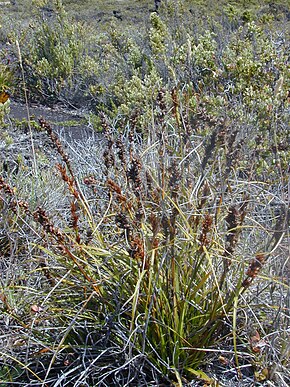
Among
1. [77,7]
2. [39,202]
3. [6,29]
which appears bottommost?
[77,7]

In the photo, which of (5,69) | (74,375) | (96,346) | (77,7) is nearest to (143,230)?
(96,346)

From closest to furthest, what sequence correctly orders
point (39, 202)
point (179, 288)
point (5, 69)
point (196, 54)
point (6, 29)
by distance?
1. point (179, 288)
2. point (39, 202)
3. point (196, 54)
4. point (5, 69)
5. point (6, 29)

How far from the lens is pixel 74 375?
7.87 feet

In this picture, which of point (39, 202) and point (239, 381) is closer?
point (239, 381)

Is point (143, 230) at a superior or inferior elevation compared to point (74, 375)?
superior

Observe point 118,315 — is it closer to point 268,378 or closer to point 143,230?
point 143,230

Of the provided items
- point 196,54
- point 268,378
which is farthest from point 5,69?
point 268,378

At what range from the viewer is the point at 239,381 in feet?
7.55

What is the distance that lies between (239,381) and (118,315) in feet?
1.89

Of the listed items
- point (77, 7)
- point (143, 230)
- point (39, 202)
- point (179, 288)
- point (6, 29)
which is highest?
point (143, 230)

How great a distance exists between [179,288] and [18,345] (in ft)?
2.45

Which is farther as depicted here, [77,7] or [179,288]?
[77,7]

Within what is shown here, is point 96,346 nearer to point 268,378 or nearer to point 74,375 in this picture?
point 74,375

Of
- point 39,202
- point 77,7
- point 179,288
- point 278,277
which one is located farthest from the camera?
point 77,7
